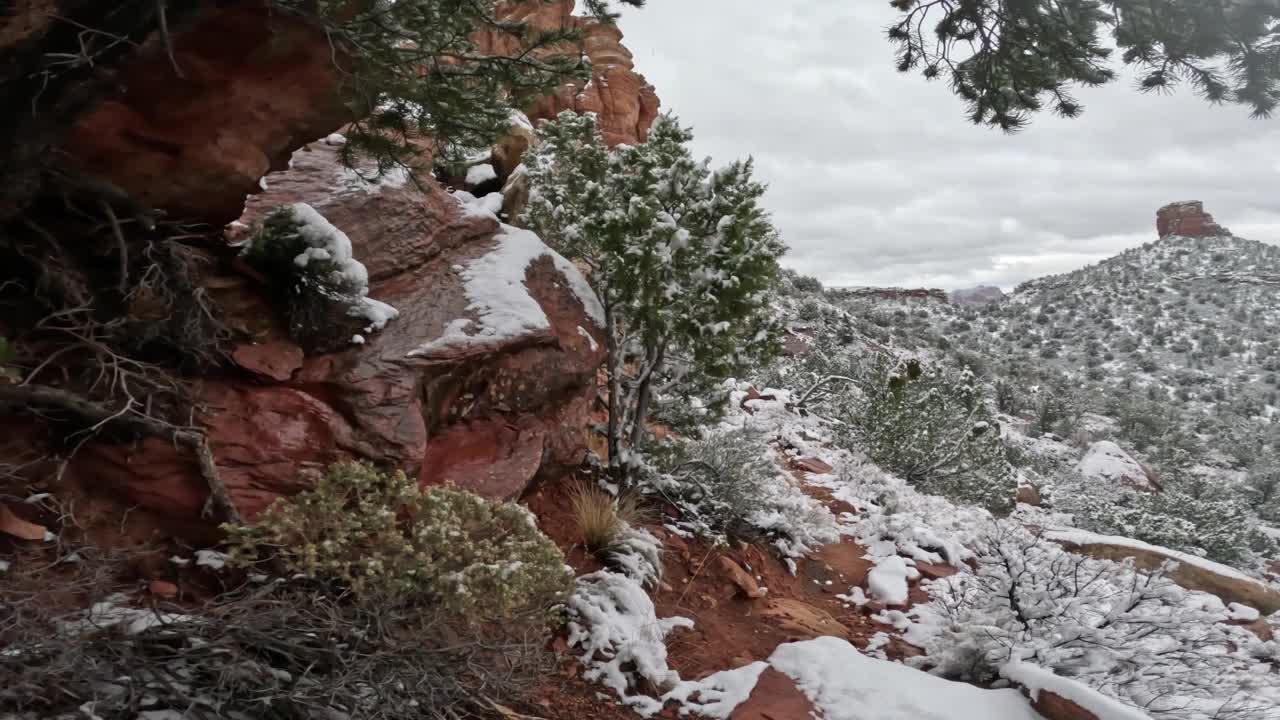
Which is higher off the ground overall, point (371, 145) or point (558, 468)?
point (371, 145)

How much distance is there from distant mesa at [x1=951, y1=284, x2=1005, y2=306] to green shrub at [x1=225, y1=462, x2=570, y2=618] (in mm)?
45500

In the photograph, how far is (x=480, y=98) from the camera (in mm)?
3416

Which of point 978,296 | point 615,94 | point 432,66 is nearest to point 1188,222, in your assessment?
point 978,296

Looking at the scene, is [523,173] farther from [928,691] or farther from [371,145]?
[928,691]

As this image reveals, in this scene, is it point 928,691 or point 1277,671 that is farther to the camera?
point 1277,671

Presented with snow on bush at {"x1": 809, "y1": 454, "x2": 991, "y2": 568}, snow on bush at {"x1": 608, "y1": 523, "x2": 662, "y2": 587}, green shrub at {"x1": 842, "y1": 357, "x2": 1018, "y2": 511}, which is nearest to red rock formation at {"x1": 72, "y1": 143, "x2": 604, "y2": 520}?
snow on bush at {"x1": 608, "y1": 523, "x2": 662, "y2": 587}

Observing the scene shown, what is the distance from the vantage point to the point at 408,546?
292cm

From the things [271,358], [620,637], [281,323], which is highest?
[281,323]

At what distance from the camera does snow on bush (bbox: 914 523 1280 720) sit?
11.8 ft

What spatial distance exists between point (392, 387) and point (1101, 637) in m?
4.50

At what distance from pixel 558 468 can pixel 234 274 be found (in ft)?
9.16

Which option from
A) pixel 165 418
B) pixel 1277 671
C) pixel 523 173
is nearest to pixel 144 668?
pixel 165 418

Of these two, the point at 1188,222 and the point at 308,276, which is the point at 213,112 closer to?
the point at 308,276

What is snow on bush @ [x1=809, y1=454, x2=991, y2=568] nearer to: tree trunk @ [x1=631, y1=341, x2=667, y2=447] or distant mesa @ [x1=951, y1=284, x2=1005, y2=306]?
tree trunk @ [x1=631, y1=341, x2=667, y2=447]
